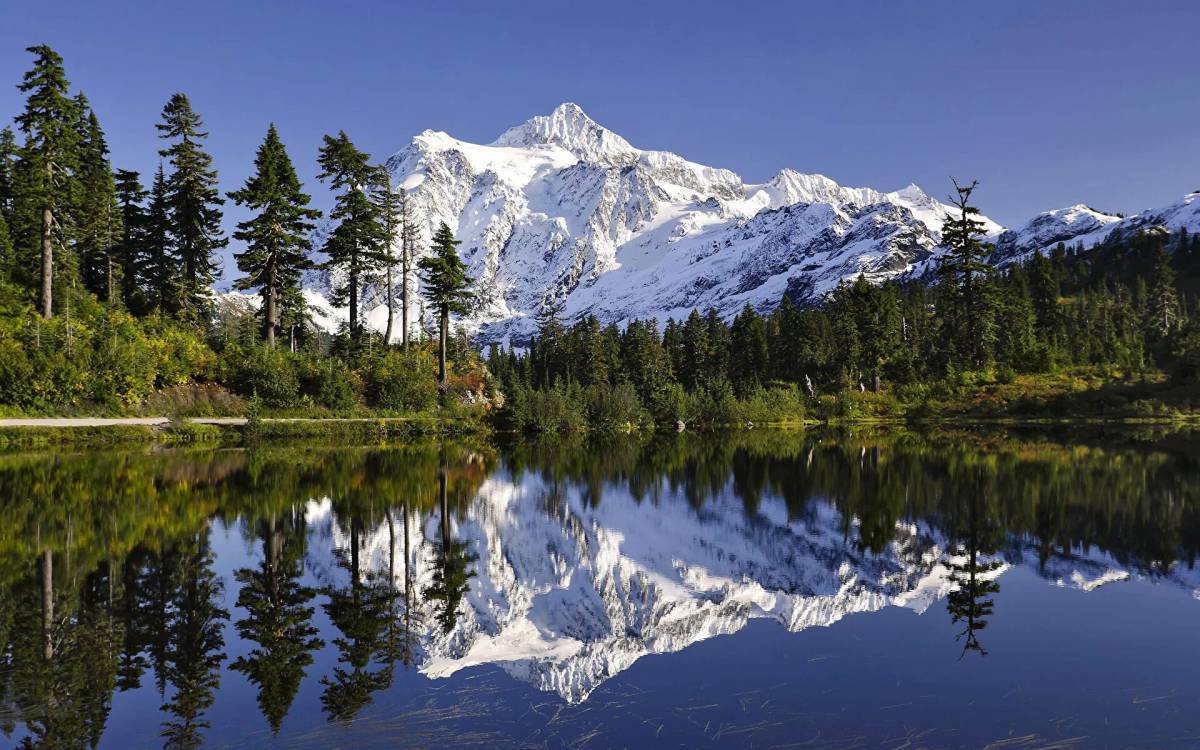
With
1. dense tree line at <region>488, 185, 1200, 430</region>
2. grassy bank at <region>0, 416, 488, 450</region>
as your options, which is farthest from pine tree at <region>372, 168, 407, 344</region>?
dense tree line at <region>488, 185, 1200, 430</region>

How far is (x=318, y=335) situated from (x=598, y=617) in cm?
5876

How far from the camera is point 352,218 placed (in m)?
52.6

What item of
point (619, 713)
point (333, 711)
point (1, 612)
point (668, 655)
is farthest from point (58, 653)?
point (668, 655)

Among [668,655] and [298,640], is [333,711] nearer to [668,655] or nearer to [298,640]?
[298,640]

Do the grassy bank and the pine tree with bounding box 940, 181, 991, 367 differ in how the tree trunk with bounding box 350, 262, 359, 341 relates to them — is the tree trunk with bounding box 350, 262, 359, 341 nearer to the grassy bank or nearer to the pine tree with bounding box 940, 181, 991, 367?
the grassy bank

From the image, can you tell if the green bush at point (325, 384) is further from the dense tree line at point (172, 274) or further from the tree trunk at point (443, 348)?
the tree trunk at point (443, 348)

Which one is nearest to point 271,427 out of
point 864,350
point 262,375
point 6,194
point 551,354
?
point 262,375

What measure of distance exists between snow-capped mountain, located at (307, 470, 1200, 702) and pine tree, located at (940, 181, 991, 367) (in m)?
54.7

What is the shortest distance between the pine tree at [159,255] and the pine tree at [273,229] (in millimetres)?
8044

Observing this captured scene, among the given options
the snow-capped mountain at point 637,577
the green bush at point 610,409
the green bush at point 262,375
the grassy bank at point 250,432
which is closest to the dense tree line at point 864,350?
the green bush at point 610,409

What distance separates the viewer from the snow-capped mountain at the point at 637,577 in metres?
9.73

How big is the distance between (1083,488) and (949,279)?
54038 millimetres

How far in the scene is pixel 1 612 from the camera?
1002 centimetres

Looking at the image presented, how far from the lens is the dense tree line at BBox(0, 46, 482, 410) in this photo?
137ft
